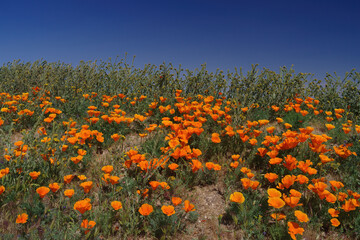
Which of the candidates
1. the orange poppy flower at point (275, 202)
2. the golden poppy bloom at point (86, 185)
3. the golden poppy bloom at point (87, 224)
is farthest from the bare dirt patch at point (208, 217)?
the golden poppy bloom at point (86, 185)

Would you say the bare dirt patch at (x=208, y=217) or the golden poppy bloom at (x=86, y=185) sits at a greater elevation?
the golden poppy bloom at (x=86, y=185)

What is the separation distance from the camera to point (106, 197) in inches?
123

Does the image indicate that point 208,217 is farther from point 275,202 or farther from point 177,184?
point 275,202

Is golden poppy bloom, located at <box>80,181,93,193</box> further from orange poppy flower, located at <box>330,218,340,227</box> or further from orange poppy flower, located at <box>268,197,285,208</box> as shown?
orange poppy flower, located at <box>330,218,340,227</box>

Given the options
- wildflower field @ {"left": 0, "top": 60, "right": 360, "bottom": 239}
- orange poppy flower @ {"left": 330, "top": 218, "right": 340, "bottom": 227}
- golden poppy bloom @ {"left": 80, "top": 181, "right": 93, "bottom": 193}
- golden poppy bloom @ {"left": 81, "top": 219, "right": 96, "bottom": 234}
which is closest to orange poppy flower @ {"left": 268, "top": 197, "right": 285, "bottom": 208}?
wildflower field @ {"left": 0, "top": 60, "right": 360, "bottom": 239}

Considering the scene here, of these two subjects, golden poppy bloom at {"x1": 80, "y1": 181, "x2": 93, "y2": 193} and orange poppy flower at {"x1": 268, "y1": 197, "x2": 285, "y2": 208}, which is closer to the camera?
orange poppy flower at {"x1": 268, "y1": 197, "x2": 285, "y2": 208}

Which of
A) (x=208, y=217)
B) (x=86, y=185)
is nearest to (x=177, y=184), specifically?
(x=208, y=217)

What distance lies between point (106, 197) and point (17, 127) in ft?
10.5

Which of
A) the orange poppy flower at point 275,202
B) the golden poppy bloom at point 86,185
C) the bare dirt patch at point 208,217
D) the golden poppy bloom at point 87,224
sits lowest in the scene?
the bare dirt patch at point 208,217

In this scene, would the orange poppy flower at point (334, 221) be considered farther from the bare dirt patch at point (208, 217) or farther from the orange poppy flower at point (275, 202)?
the bare dirt patch at point (208, 217)

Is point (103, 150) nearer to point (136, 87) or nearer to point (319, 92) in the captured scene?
point (136, 87)

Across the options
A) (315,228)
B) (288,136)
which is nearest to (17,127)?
(288,136)

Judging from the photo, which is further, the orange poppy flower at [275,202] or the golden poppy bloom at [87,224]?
the orange poppy flower at [275,202]

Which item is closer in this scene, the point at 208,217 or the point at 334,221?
the point at 334,221
